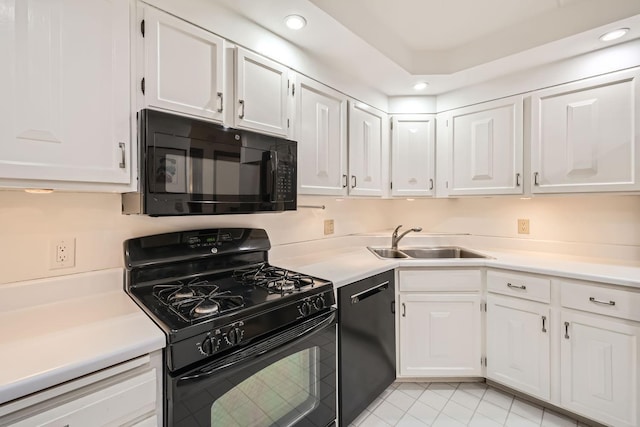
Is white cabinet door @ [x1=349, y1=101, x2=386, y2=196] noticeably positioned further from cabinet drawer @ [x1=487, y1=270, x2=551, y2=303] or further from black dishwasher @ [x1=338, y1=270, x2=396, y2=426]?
cabinet drawer @ [x1=487, y1=270, x2=551, y2=303]

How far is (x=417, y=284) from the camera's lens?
2020 millimetres

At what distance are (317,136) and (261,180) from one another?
0.55m

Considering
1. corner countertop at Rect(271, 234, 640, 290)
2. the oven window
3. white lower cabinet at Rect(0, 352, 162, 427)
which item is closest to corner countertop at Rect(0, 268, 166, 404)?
white lower cabinet at Rect(0, 352, 162, 427)

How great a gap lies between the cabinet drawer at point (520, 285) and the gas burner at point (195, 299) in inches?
64.6

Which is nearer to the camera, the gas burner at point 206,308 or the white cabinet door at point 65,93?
the white cabinet door at point 65,93

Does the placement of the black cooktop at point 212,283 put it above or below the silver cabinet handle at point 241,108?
below

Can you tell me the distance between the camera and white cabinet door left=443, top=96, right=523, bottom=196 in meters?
2.11

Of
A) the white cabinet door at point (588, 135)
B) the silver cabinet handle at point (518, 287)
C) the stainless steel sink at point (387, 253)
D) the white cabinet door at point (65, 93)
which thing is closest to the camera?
the white cabinet door at point (65, 93)

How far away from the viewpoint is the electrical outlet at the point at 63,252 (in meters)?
1.21

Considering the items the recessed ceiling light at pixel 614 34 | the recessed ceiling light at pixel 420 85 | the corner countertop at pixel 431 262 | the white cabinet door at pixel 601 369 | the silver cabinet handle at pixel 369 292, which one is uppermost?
the recessed ceiling light at pixel 420 85

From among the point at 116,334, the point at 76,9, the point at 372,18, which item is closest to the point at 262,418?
the point at 116,334

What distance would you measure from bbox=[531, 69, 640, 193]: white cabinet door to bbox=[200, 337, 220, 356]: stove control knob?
2.17 meters

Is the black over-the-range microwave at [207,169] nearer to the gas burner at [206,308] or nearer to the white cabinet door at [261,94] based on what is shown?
the white cabinet door at [261,94]

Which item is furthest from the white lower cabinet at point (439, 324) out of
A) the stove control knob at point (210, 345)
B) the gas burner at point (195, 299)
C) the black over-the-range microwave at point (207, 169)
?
→ the stove control knob at point (210, 345)
